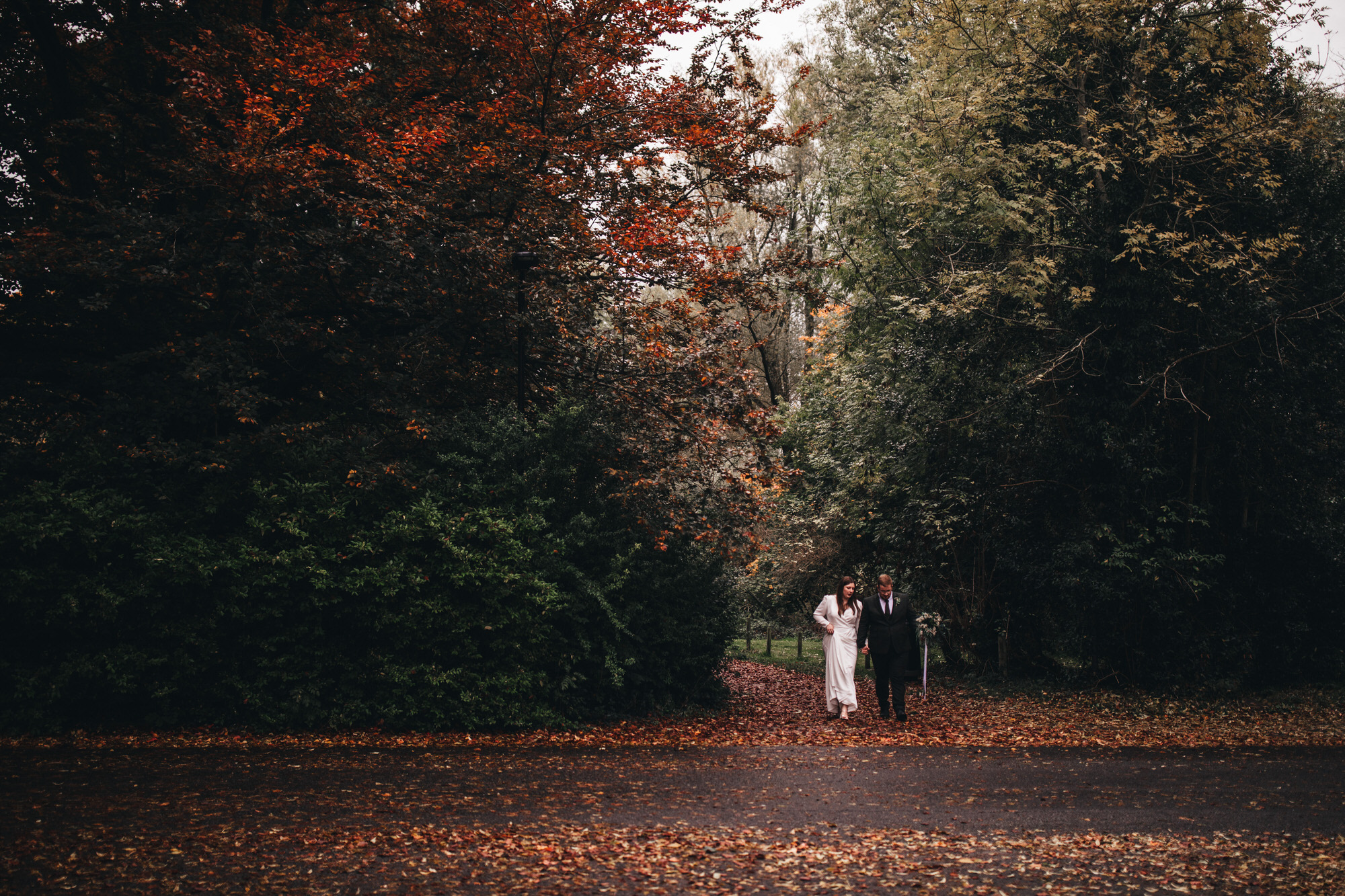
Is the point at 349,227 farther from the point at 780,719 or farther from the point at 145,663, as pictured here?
the point at 780,719

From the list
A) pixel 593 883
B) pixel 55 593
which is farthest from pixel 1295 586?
pixel 55 593

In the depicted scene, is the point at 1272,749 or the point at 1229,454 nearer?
the point at 1272,749

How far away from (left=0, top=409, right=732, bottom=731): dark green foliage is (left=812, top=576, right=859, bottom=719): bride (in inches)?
95.5

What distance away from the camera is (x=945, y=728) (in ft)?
37.4

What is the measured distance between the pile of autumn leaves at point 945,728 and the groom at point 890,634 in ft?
1.82

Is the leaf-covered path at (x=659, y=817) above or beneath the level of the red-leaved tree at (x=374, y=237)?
beneath

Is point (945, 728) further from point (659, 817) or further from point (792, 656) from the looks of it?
point (792, 656)

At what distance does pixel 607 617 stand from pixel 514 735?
1.69 metres

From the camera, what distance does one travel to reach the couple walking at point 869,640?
11.5m

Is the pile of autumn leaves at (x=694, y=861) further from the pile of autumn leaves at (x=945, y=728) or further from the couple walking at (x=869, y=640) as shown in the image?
the couple walking at (x=869, y=640)

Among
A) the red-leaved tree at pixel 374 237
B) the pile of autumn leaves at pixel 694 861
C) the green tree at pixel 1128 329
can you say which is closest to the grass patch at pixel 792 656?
the green tree at pixel 1128 329

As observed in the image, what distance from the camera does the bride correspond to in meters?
11.7

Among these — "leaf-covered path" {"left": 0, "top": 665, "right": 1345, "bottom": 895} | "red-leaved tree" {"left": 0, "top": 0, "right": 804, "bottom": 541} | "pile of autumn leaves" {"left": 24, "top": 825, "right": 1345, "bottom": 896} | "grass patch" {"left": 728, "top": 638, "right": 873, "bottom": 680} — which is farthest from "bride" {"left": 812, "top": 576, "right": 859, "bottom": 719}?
"pile of autumn leaves" {"left": 24, "top": 825, "right": 1345, "bottom": 896}

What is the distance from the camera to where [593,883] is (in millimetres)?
5223
